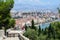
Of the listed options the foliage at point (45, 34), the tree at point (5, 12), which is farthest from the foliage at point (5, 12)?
the foliage at point (45, 34)

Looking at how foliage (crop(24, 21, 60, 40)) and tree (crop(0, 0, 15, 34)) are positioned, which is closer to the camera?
foliage (crop(24, 21, 60, 40))

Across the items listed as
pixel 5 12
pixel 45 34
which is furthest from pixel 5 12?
pixel 45 34

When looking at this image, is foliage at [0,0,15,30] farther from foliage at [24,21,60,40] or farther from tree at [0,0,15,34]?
foliage at [24,21,60,40]

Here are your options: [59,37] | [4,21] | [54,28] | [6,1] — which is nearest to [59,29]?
[54,28]

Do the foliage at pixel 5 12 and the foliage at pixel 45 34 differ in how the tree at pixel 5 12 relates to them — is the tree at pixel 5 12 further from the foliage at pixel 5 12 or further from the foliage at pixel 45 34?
the foliage at pixel 45 34

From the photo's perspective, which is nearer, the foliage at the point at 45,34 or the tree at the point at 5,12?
the foliage at the point at 45,34

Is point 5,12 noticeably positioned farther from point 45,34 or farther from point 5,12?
point 45,34

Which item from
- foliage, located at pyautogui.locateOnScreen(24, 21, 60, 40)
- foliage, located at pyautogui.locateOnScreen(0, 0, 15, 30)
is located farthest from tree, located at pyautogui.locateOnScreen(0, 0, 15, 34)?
foliage, located at pyautogui.locateOnScreen(24, 21, 60, 40)

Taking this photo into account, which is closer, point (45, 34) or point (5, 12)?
point (45, 34)

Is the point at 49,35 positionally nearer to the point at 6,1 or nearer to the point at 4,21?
the point at 4,21

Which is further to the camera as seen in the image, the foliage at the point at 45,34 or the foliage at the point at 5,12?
the foliage at the point at 5,12

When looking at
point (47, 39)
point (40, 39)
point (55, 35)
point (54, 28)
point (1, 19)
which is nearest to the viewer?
point (40, 39)
